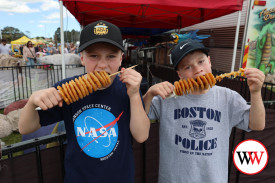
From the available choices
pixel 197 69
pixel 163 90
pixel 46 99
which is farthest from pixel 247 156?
pixel 46 99

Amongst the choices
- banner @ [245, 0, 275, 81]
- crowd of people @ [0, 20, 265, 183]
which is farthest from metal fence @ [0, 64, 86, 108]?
banner @ [245, 0, 275, 81]

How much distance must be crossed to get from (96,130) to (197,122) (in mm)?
842

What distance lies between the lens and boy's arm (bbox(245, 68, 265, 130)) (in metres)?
1.42

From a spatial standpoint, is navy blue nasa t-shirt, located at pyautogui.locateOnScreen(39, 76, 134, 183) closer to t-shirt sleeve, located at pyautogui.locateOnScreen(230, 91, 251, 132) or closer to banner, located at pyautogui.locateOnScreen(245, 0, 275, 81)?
t-shirt sleeve, located at pyautogui.locateOnScreen(230, 91, 251, 132)

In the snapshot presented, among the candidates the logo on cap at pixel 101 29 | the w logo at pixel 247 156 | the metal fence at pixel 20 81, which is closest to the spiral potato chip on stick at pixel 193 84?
the logo on cap at pixel 101 29

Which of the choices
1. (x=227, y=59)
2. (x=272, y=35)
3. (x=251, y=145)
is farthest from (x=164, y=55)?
(x=251, y=145)

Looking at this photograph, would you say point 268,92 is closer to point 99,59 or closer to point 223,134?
point 223,134

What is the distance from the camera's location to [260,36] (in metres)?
7.92

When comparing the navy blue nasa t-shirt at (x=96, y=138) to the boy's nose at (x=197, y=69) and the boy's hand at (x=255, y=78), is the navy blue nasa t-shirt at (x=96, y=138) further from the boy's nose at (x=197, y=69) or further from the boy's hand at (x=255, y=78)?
the boy's hand at (x=255, y=78)

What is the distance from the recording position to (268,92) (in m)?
5.21

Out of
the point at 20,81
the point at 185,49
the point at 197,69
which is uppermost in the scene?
the point at 185,49

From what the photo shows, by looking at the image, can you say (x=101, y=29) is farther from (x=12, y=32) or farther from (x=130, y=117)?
(x=12, y=32)

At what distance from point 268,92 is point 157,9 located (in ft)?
14.7

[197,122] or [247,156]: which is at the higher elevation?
[197,122]
